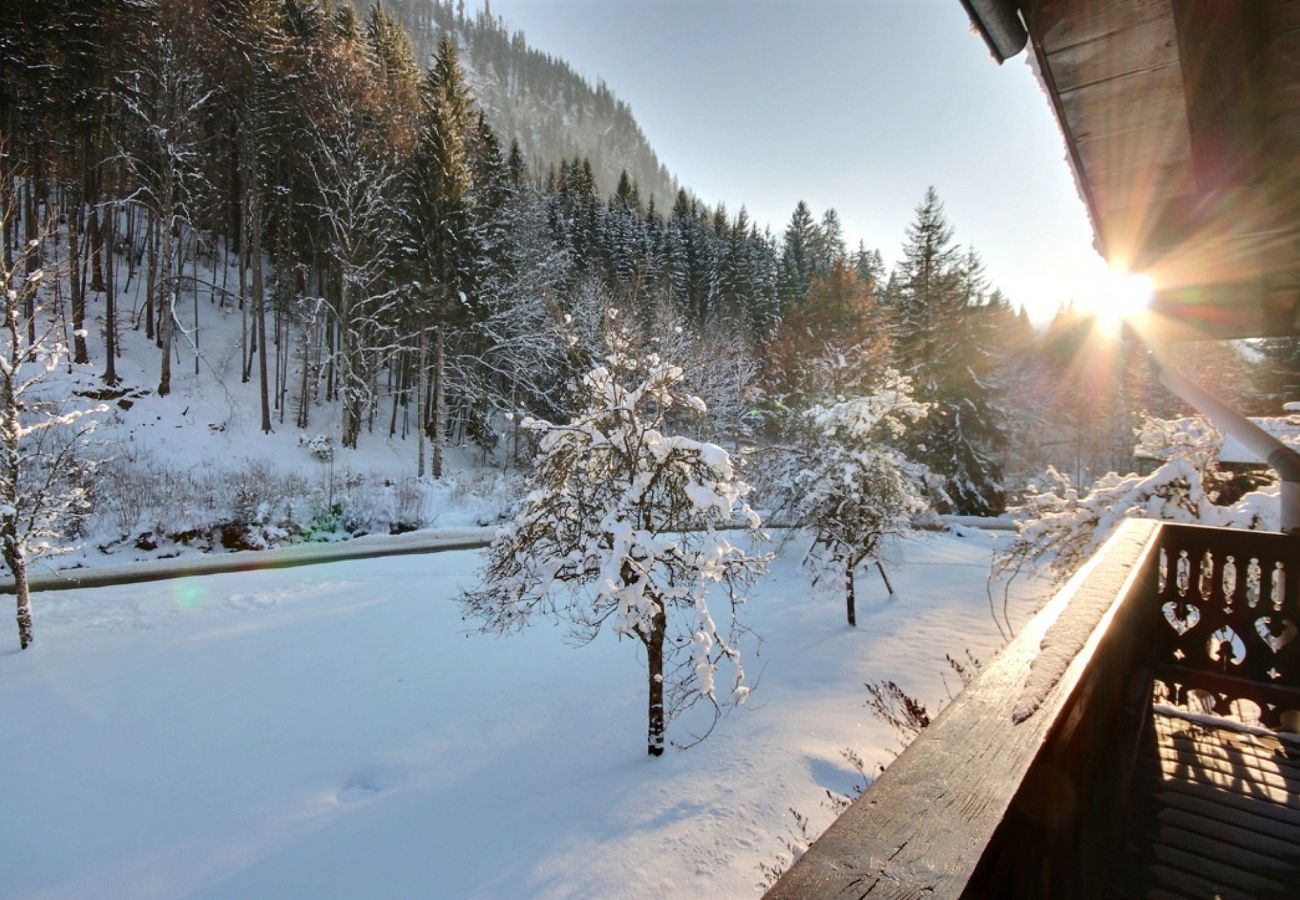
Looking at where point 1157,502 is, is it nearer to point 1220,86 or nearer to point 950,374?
point 1220,86

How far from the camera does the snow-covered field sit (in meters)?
5.31

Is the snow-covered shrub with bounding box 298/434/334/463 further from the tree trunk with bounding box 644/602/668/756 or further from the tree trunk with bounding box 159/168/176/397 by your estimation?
the tree trunk with bounding box 644/602/668/756

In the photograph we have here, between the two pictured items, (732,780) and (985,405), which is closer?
(732,780)

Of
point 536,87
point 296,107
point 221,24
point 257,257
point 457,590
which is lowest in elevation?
point 457,590

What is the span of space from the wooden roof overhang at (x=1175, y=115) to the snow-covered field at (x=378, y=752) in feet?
18.5

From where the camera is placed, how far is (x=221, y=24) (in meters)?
19.1

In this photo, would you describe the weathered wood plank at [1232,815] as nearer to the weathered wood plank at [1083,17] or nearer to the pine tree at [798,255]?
the weathered wood plank at [1083,17]

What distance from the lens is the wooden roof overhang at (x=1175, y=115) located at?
1.39m

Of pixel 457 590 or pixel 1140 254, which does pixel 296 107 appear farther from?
pixel 1140 254

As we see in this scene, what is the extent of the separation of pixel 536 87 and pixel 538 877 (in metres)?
138

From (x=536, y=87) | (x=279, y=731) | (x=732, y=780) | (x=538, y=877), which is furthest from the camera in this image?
(x=536, y=87)

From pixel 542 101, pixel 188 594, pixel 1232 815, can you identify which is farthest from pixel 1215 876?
pixel 542 101

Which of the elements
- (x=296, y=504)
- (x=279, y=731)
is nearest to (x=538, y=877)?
(x=279, y=731)

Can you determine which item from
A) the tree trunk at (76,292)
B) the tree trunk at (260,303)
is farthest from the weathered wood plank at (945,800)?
the tree trunk at (76,292)
